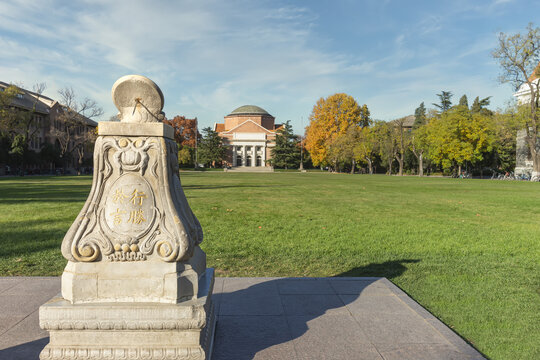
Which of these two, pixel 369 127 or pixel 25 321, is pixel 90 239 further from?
pixel 369 127

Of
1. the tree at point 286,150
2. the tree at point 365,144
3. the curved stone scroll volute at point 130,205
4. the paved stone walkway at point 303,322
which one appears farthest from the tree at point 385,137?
the curved stone scroll volute at point 130,205

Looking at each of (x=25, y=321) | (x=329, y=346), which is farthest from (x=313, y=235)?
(x=25, y=321)

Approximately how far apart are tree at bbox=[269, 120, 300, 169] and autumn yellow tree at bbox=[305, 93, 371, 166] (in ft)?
52.7

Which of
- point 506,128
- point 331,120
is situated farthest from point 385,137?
point 506,128

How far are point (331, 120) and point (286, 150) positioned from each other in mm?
19304

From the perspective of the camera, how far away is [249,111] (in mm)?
100188

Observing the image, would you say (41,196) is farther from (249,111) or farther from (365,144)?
(249,111)

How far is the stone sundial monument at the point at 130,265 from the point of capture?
2.50 meters

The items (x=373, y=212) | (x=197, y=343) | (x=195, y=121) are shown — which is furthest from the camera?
(x=195, y=121)

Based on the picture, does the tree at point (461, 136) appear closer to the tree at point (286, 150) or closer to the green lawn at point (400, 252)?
the tree at point (286, 150)

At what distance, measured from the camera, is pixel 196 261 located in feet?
9.43

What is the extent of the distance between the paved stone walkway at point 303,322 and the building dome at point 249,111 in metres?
96.4

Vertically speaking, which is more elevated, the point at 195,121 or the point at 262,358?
the point at 195,121

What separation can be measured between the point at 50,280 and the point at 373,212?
395 inches
